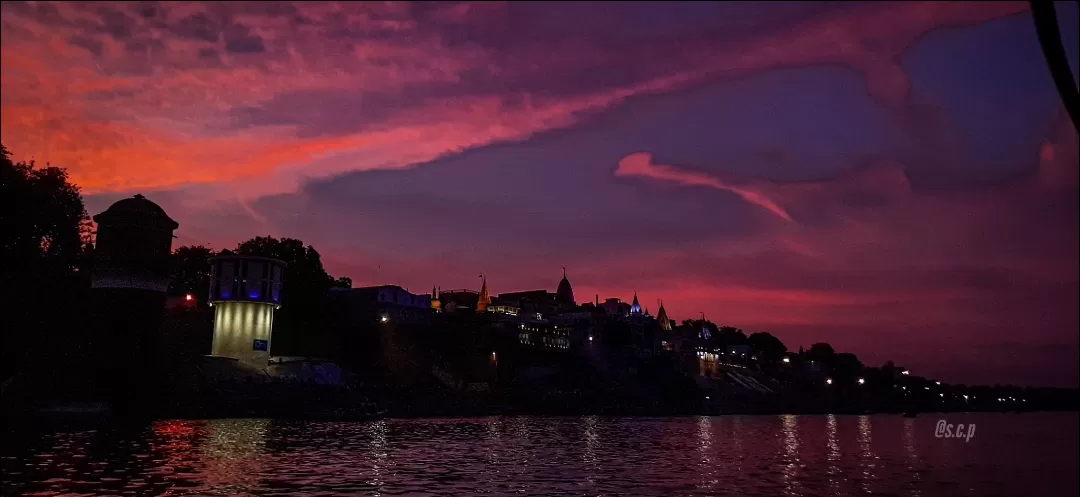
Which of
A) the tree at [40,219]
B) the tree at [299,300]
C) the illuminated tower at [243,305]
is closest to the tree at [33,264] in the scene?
the tree at [40,219]

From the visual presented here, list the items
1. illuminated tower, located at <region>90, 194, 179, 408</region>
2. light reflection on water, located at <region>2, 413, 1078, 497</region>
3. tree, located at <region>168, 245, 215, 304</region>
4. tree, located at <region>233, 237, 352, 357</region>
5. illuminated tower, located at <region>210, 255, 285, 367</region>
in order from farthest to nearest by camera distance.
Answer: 1. tree, located at <region>168, 245, 215, 304</region>
2. tree, located at <region>233, 237, 352, 357</region>
3. illuminated tower, located at <region>210, 255, 285, 367</region>
4. illuminated tower, located at <region>90, 194, 179, 408</region>
5. light reflection on water, located at <region>2, 413, 1078, 497</region>

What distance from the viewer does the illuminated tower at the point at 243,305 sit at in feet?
267

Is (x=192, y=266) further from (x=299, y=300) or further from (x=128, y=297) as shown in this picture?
(x=128, y=297)

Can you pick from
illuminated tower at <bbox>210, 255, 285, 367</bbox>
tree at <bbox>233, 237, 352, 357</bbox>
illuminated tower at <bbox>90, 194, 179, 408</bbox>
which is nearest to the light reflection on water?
illuminated tower at <bbox>90, 194, 179, 408</bbox>

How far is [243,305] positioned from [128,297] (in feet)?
64.3

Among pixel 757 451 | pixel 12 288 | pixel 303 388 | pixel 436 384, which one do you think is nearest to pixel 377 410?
pixel 303 388

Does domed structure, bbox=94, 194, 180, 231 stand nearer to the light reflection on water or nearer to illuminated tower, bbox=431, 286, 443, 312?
the light reflection on water

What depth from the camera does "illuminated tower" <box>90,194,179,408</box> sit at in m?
62.1

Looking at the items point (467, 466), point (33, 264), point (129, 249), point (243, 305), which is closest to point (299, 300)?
point (243, 305)

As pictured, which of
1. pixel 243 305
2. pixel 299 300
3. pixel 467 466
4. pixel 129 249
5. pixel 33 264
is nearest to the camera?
pixel 467 466

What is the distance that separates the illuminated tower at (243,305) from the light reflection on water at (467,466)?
807 inches

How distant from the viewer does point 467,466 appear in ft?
119

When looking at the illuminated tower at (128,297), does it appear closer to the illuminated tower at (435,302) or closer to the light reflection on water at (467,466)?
the light reflection on water at (467,466)

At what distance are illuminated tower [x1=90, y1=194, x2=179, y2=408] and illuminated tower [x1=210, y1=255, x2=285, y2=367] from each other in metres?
16.5
